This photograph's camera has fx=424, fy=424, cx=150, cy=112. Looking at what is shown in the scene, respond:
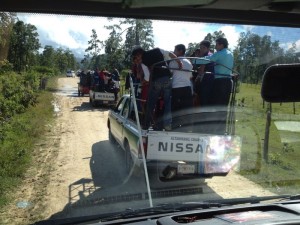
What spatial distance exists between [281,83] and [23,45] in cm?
173

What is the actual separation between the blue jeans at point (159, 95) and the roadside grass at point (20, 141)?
1609 mm

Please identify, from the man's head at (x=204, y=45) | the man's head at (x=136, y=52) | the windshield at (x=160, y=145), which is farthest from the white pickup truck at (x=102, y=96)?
the man's head at (x=136, y=52)

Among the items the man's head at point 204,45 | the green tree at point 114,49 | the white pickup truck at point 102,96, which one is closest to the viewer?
the green tree at point 114,49

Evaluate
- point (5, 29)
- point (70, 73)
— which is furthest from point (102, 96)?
point (5, 29)

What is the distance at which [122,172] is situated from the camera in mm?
6883

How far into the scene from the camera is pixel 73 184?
5.93 metres

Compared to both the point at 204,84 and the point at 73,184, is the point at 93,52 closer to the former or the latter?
the point at 73,184

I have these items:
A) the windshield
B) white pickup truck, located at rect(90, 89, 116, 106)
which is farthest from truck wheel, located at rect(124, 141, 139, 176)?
white pickup truck, located at rect(90, 89, 116, 106)

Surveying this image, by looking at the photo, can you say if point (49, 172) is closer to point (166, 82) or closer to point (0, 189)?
point (0, 189)

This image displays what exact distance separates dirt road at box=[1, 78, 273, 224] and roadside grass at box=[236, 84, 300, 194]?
0.36 meters

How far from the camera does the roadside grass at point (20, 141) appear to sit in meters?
6.59

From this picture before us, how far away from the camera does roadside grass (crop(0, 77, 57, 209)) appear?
6591mm

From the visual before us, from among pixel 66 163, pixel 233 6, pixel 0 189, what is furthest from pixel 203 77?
pixel 233 6

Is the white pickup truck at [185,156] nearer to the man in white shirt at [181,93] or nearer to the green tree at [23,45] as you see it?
the man in white shirt at [181,93]
